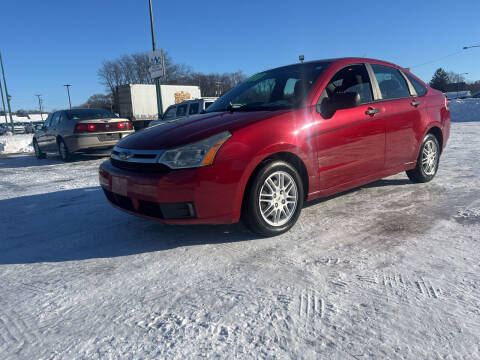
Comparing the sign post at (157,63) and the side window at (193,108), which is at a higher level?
the sign post at (157,63)

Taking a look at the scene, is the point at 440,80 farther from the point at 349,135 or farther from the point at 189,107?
the point at 349,135

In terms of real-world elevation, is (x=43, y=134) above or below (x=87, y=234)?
above

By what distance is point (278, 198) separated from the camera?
301cm

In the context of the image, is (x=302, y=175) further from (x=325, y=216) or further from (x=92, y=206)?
(x=92, y=206)

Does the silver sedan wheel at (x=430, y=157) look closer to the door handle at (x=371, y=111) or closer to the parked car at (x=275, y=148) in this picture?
the parked car at (x=275, y=148)

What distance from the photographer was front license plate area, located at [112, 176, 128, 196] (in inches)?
115

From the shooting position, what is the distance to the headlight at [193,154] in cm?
265

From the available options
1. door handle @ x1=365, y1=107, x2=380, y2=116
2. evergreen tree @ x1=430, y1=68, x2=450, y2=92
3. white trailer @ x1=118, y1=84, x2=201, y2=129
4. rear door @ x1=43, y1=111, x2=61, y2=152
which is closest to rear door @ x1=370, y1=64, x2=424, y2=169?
door handle @ x1=365, y1=107, x2=380, y2=116

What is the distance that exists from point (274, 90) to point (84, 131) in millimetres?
6724

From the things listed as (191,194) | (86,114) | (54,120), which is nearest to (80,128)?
(86,114)

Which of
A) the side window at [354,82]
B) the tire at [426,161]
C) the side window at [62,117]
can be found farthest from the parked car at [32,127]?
the tire at [426,161]

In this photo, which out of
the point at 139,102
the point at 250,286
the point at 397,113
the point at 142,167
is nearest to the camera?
the point at 250,286

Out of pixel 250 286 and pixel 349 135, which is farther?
pixel 349 135

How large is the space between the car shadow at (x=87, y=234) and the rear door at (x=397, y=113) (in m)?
2.01
